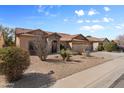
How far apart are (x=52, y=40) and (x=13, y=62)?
67.6 ft

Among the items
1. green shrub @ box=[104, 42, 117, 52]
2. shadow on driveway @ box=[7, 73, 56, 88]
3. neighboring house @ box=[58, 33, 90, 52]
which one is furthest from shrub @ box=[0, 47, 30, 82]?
green shrub @ box=[104, 42, 117, 52]

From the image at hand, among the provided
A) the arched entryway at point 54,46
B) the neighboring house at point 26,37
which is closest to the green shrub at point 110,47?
the arched entryway at point 54,46

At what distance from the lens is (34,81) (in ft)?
35.6

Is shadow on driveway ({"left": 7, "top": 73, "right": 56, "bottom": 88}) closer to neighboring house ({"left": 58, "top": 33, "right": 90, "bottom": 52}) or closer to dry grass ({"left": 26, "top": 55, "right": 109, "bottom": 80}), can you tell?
dry grass ({"left": 26, "top": 55, "right": 109, "bottom": 80})

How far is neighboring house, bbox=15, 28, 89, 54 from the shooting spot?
27.0 m

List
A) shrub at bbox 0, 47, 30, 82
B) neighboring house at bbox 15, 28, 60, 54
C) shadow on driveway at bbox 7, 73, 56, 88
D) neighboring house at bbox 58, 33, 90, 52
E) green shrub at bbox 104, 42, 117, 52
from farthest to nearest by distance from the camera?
green shrub at bbox 104, 42, 117, 52
neighboring house at bbox 58, 33, 90, 52
neighboring house at bbox 15, 28, 60, 54
shrub at bbox 0, 47, 30, 82
shadow on driveway at bbox 7, 73, 56, 88

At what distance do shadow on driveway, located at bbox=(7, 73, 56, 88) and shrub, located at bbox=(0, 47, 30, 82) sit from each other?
0.44 meters

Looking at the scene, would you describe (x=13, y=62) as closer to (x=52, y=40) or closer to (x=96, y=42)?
(x=52, y=40)

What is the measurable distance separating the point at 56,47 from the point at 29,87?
2198 cm

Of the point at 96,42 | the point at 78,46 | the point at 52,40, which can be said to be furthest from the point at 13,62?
the point at 96,42

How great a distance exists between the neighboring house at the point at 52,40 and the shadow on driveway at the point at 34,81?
9.92m

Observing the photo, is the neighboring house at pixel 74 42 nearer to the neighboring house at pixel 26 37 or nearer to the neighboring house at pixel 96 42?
the neighboring house at pixel 96 42
